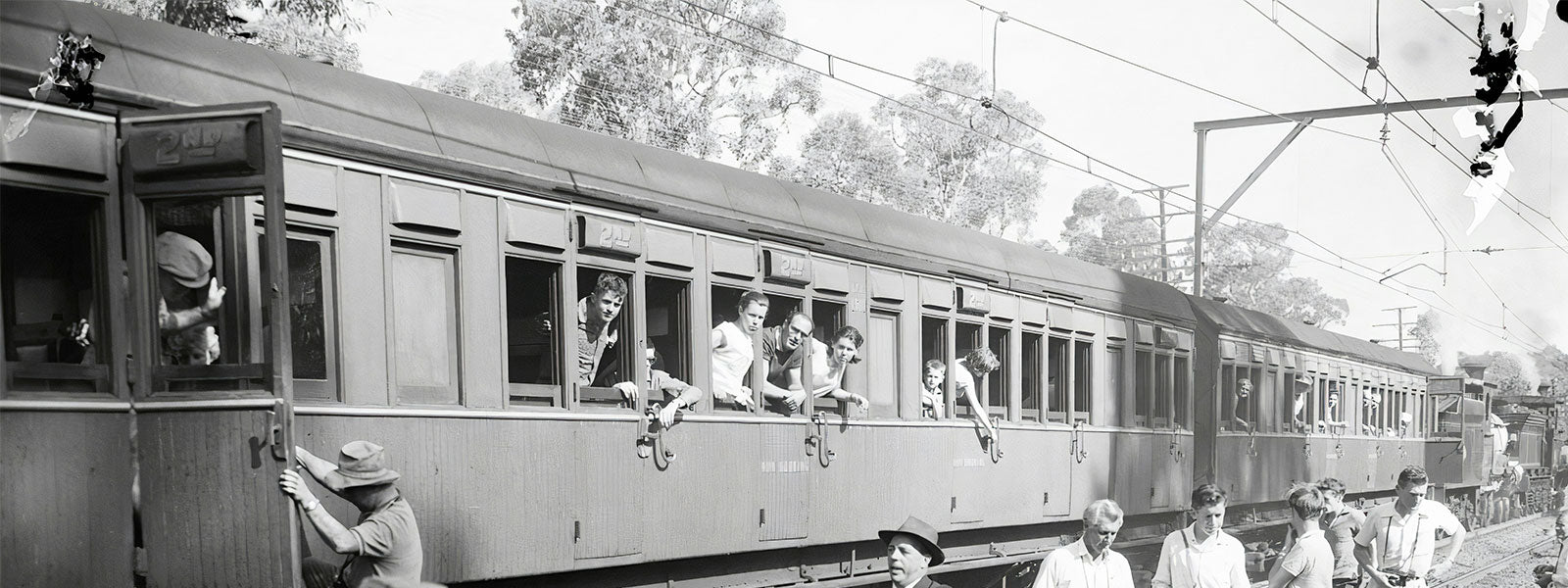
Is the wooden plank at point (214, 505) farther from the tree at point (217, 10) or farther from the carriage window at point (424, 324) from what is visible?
the tree at point (217, 10)

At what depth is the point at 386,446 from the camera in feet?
19.7

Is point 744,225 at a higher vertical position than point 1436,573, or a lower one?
higher

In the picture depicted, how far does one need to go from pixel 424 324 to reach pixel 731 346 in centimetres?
248

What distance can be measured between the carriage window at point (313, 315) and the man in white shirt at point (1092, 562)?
3.07 metres

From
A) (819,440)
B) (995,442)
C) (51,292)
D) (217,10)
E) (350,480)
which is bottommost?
(350,480)

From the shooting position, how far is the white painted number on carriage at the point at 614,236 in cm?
734

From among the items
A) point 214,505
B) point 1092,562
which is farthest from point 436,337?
point 1092,562

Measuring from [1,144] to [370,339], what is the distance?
5.35 feet

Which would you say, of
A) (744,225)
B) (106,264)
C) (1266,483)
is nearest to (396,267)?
(106,264)

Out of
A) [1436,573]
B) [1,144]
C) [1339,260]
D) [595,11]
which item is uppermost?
[595,11]

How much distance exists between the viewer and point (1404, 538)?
823 centimetres

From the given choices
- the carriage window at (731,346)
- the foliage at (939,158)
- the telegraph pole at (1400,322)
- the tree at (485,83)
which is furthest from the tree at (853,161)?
the telegraph pole at (1400,322)

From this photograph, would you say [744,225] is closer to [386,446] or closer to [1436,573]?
[386,446]

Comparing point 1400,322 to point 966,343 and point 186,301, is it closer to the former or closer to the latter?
point 966,343
